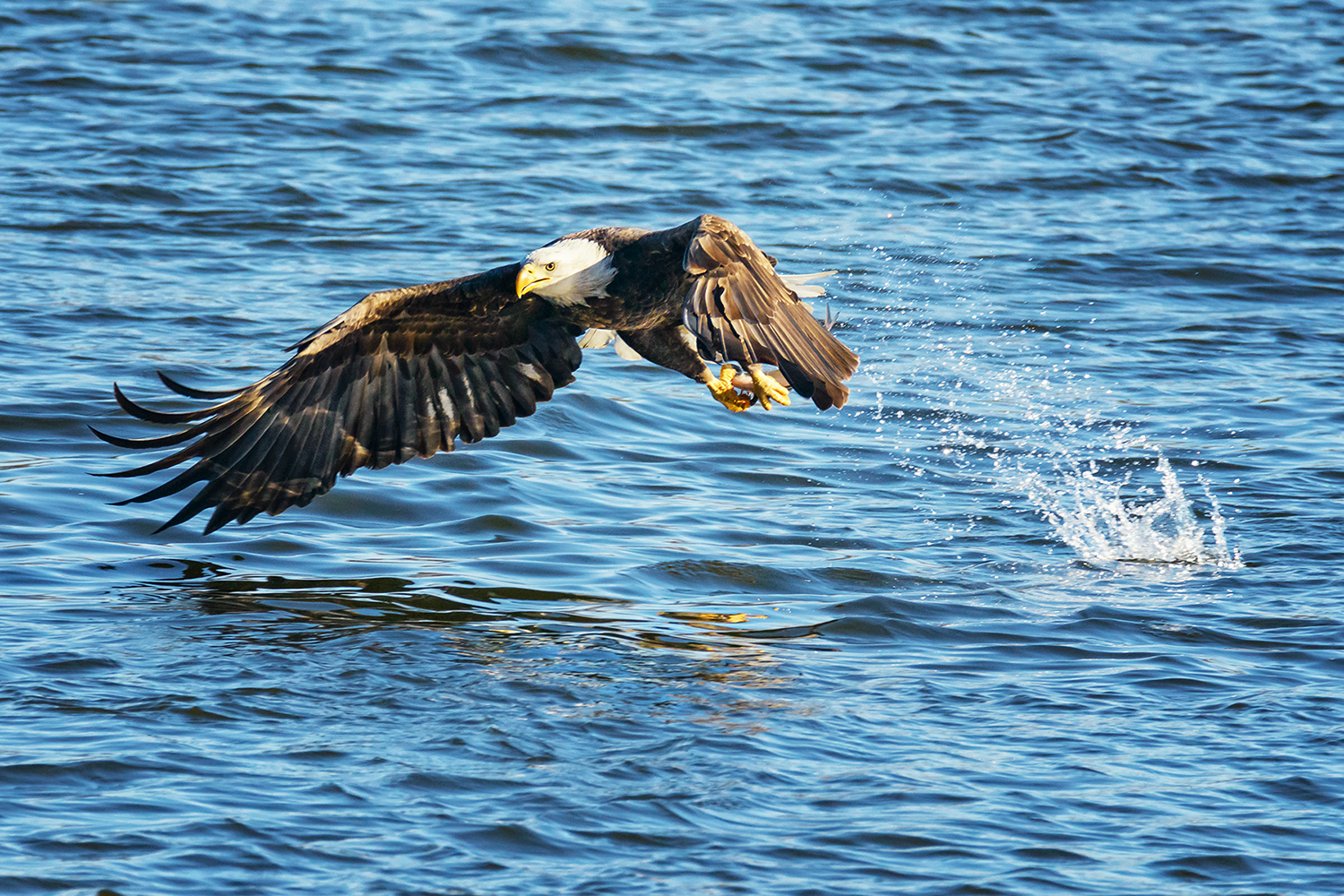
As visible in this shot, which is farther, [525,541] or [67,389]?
[67,389]

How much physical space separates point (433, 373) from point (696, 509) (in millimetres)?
1205

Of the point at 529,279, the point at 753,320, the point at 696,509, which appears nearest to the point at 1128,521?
the point at 696,509

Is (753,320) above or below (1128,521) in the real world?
above

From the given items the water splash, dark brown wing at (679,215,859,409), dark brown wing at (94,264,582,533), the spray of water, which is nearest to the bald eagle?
dark brown wing at (94,264,582,533)

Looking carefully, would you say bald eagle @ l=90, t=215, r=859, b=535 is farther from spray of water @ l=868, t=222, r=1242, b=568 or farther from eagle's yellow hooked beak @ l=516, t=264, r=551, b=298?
Answer: spray of water @ l=868, t=222, r=1242, b=568

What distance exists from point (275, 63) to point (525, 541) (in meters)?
8.30

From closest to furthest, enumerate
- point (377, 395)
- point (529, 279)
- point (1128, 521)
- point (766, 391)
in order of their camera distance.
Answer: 1. point (529, 279)
2. point (766, 391)
3. point (377, 395)
4. point (1128, 521)

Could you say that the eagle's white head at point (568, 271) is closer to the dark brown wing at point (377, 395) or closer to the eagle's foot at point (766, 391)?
the dark brown wing at point (377, 395)

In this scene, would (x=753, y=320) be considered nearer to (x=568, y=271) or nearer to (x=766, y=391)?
(x=766, y=391)

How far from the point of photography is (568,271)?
5.80 m

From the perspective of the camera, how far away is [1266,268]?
407 inches

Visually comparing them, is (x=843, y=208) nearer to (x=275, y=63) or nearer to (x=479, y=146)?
(x=479, y=146)

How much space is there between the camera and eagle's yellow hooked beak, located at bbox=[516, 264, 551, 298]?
5715mm

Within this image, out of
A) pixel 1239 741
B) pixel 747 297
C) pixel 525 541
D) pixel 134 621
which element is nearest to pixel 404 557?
pixel 525 541
